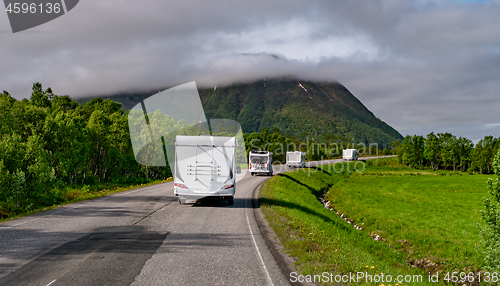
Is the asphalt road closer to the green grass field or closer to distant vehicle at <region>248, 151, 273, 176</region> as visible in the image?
the green grass field

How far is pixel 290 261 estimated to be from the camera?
864 cm

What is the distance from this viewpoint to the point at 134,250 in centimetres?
897

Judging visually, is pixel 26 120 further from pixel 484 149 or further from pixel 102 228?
pixel 484 149

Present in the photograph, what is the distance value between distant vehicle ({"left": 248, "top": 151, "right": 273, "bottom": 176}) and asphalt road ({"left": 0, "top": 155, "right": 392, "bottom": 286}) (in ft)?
102

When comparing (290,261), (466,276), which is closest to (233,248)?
(290,261)

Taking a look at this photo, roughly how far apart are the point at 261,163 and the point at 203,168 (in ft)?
98.4

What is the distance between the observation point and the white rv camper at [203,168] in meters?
16.6

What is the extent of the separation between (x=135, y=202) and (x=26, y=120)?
1996 centimetres

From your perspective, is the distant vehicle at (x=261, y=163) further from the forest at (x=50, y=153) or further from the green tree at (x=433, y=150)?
the green tree at (x=433, y=150)

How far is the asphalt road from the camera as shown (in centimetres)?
700

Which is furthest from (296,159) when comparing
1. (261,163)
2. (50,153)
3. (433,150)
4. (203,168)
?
(433,150)

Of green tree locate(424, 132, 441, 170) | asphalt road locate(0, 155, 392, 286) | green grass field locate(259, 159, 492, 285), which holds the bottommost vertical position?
green grass field locate(259, 159, 492, 285)

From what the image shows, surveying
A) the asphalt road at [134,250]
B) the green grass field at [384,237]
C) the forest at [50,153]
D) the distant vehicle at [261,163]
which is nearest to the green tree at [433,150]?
the distant vehicle at [261,163]

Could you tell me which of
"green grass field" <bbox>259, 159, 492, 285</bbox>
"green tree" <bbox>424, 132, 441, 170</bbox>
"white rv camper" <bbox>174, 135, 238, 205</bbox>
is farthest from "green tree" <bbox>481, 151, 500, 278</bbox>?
"green tree" <bbox>424, 132, 441, 170</bbox>
